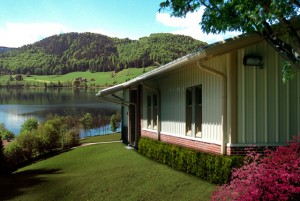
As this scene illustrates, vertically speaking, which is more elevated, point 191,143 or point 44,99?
point 44,99

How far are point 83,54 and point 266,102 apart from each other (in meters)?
161

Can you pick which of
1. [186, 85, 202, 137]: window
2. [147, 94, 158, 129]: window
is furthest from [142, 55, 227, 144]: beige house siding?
[147, 94, 158, 129]: window

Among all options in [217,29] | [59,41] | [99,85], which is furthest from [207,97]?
[59,41]

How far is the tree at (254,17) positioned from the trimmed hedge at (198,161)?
240 centimetres

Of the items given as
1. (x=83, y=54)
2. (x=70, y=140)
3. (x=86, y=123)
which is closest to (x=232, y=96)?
(x=70, y=140)

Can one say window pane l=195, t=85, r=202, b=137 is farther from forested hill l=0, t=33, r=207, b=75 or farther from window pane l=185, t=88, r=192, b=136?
forested hill l=0, t=33, r=207, b=75

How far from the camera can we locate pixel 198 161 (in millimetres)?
8438

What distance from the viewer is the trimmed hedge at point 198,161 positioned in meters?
7.38

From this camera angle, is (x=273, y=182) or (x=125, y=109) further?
(x=125, y=109)

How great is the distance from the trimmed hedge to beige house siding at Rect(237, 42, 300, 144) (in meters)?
0.68

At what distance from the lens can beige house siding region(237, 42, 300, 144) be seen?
7.73 metres

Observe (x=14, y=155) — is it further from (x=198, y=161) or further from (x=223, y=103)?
(x=223, y=103)

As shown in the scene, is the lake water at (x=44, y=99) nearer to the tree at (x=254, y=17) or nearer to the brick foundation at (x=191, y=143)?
the brick foundation at (x=191, y=143)

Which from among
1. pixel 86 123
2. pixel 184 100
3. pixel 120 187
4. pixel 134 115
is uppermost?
pixel 184 100
